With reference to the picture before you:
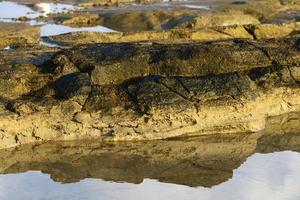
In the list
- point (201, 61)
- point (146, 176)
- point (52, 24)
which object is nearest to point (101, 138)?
point (146, 176)

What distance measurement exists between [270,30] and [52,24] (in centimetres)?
1352

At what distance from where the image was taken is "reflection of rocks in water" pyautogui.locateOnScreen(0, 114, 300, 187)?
11.3 meters

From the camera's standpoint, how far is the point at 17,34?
25672 mm

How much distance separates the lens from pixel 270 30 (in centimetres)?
2278

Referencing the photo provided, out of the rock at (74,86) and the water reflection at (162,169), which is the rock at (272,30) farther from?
the rock at (74,86)

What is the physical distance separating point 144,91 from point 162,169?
2136 millimetres

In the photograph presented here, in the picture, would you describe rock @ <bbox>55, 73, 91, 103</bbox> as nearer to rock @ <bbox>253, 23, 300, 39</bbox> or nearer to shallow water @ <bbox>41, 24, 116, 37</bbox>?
rock @ <bbox>253, 23, 300, 39</bbox>

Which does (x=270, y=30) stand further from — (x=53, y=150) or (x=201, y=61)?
(x=53, y=150)

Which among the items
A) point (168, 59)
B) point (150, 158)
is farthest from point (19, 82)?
point (150, 158)

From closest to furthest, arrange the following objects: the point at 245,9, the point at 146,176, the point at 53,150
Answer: the point at 146,176 → the point at 53,150 → the point at 245,9

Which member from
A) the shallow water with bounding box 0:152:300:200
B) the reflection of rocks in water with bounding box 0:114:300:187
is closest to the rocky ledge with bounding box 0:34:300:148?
the reflection of rocks in water with bounding box 0:114:300:187

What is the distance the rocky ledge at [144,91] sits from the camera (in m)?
12.8

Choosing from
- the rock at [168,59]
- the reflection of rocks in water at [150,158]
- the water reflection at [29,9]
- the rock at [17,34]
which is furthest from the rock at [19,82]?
the water reflection at [29,9]

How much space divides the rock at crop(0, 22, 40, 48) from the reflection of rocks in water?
810 cm
